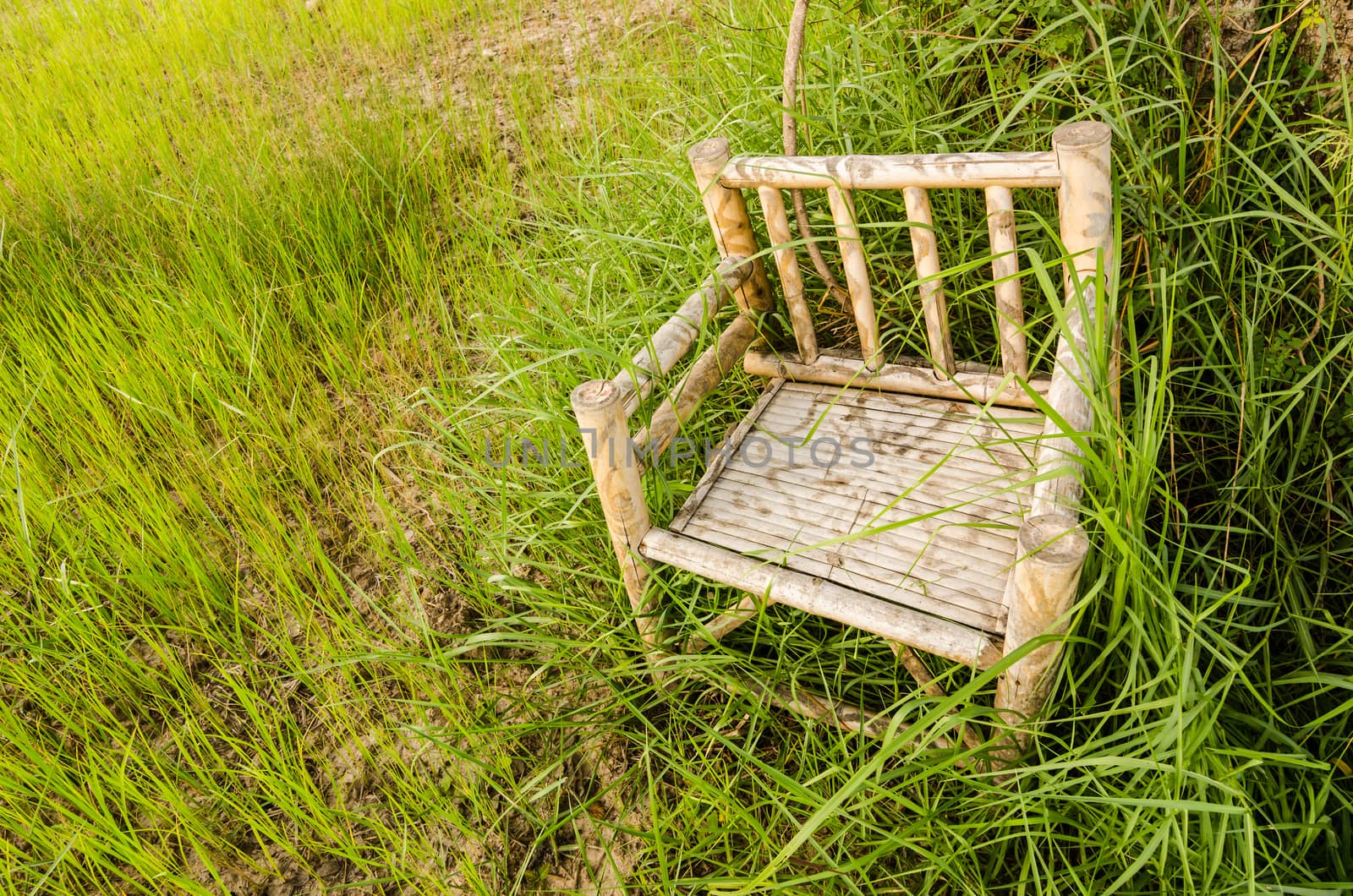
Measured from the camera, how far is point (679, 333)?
155 cm

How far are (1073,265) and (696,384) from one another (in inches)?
27.5

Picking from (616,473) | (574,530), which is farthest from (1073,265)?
(574,530)

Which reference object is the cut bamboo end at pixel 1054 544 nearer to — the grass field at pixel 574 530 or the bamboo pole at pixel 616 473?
the grass field at pixel 574 530

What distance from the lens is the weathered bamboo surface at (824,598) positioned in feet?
3.87

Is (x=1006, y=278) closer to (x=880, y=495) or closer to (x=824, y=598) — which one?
(x=880, y=495)

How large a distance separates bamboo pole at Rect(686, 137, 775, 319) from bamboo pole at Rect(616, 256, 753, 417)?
0.03 metres

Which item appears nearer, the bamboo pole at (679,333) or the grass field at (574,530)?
the grass field at (574,530)

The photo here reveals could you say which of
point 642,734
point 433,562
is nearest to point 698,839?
point 642,734

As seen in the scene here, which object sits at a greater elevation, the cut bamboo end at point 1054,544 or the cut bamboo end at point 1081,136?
the cut bamboo end at point 1081,136

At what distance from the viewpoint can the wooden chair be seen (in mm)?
1186

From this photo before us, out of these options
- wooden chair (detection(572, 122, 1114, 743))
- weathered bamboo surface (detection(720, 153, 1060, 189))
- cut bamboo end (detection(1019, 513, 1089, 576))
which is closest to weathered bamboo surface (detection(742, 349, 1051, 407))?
wooden chair (detection(572, 122, 1114, 743))

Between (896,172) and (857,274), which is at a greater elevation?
(896,172)

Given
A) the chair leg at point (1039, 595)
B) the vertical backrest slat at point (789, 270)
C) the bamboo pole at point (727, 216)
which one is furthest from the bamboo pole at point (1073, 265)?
the bamboo pole at point (727, 216)

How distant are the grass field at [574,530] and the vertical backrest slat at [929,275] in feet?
0.97
